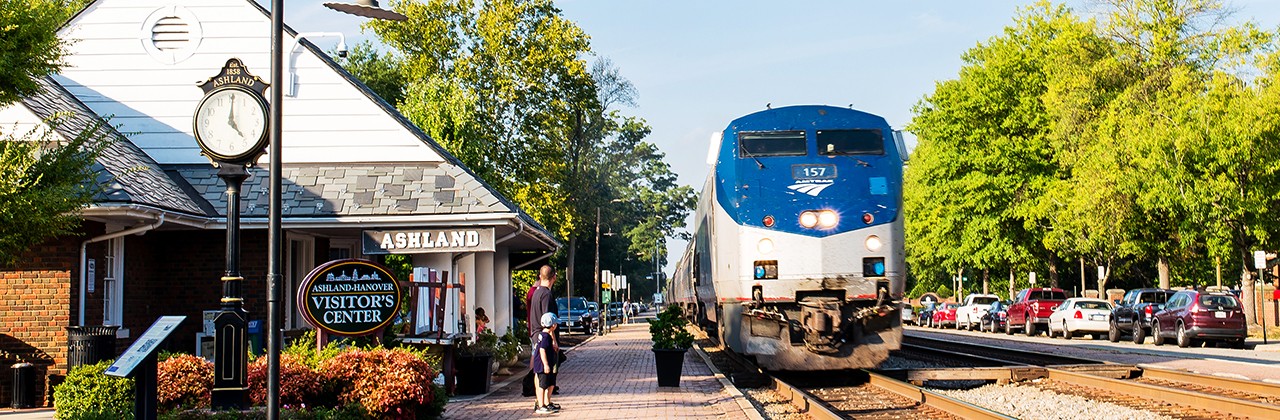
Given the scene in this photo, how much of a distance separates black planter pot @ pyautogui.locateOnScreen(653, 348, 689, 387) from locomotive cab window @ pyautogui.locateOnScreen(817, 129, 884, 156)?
11.6 feet

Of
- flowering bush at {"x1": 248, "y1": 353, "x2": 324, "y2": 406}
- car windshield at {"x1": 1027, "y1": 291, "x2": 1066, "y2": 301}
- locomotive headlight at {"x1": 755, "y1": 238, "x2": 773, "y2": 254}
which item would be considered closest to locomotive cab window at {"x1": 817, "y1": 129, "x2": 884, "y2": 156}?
locomotive headlight at {"x1": 755, "y1": 238, "x2": 773, "y2": 254}

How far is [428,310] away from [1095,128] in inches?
1344

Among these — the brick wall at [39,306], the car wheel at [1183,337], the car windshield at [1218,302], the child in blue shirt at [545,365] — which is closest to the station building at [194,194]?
the brick wall at [39,306]

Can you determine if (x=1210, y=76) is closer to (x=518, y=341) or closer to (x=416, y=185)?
(x=518, y=341)

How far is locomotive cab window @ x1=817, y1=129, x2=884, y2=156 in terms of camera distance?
18.1 m

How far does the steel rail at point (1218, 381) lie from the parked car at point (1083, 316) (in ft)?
61.4

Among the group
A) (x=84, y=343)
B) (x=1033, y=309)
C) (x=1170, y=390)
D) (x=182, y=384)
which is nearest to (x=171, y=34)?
(x=84, y=343)

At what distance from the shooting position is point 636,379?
66.5 feet

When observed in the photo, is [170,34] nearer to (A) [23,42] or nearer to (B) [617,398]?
(A) [23,42]

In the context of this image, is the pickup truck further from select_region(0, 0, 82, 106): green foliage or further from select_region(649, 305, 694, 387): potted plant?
select_region(0, 0, 82, 106): green foliage

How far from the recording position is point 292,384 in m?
11.8

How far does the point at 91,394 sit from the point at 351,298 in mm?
2606

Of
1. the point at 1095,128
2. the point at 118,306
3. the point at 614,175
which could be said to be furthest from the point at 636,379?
the point at 614,175

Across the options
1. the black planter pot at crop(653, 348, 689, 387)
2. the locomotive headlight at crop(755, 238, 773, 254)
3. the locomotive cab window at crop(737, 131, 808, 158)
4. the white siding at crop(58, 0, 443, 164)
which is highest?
the white siding at crop(58, 0, 443, 164)
